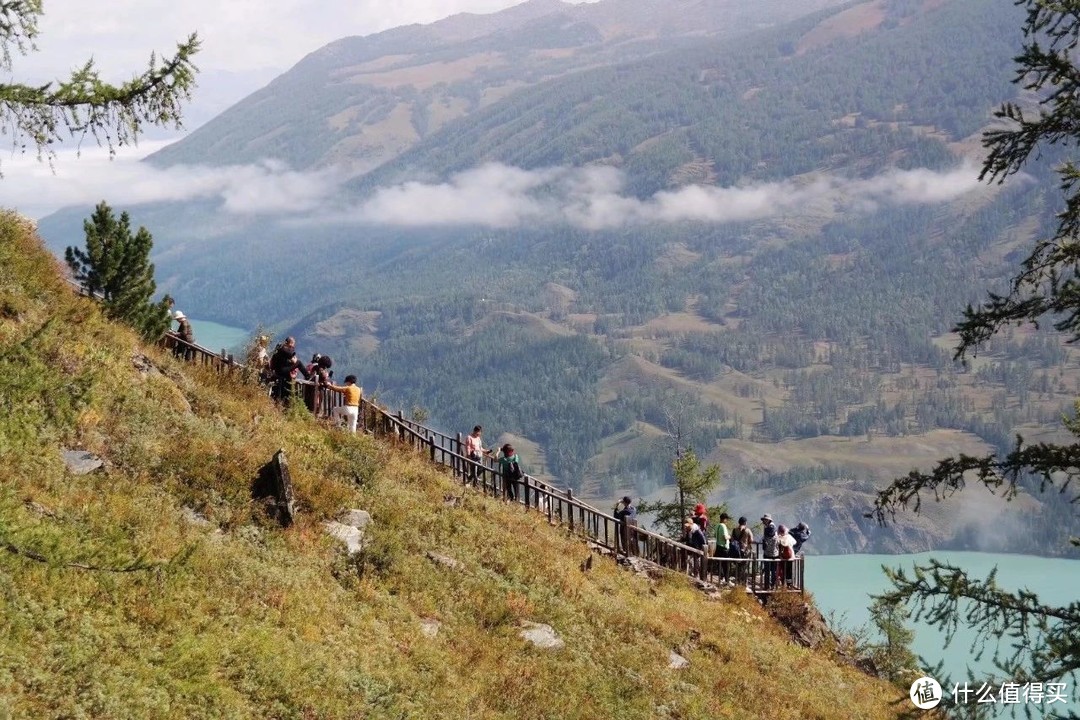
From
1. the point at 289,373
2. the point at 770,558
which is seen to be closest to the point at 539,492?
the point at 289,373

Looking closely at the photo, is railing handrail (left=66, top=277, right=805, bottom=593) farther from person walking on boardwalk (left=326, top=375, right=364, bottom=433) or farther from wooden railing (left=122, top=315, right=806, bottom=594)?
person walking on boardwalk (left=326, top=375, right=364, bottom=433)

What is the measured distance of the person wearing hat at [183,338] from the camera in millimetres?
22594

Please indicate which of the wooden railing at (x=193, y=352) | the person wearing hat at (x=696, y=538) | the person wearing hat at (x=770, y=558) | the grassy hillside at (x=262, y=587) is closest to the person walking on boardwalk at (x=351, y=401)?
the grassy hillside at (x=262, y=587)

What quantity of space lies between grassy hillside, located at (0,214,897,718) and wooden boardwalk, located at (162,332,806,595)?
1.79m

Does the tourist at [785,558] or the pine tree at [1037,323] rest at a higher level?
the pine tree at [1037,323]

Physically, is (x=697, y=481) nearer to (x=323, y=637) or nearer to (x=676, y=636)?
(x=676, y=636)

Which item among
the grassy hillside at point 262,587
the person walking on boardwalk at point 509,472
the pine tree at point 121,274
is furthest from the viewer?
the person walking on boardwalk at point 509,472

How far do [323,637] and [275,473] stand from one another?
3.44 m

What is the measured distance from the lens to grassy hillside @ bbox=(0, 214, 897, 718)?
9.56m

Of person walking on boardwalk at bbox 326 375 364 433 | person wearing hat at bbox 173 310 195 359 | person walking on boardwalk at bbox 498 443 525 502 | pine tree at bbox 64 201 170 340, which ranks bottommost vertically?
person walking on boardwalk at bbox 498 443 525 502

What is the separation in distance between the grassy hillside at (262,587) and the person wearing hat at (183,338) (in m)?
2.90

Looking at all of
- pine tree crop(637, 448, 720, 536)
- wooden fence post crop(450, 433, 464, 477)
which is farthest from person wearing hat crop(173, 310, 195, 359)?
pine tree crop(637, 448, 720, 536)

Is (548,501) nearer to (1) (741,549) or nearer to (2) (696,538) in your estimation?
(2) (696,538)

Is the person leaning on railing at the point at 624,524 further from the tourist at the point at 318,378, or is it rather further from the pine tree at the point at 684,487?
the pine tree at the point at 684,487
